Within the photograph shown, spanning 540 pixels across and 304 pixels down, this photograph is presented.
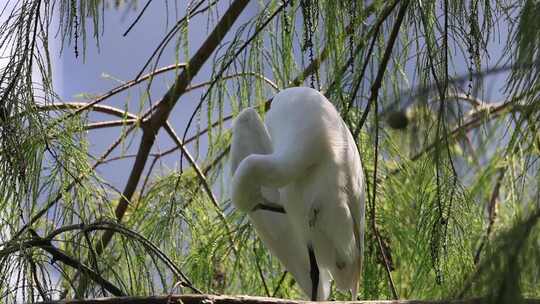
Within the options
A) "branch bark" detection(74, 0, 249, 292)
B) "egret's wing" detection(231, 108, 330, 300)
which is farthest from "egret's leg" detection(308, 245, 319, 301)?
"branch bark" detection(74, 0, 249, 292)

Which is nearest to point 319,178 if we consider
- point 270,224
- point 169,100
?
point 270,224

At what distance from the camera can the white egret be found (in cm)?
179

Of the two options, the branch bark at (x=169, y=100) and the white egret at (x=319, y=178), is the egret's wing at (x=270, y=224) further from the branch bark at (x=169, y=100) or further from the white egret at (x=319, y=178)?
the branch bark at (x=169, y=100)

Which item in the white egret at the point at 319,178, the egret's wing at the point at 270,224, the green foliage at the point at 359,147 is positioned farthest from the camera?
the egret's wing at the point at 270,224

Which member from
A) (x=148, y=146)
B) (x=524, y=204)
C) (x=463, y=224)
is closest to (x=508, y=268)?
(x=524, y=204)

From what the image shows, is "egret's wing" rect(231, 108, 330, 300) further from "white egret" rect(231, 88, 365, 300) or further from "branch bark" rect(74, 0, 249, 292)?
"branch bark" rect(74, 0, 249, 292)

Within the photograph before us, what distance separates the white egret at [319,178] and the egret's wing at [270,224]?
20 millimetres

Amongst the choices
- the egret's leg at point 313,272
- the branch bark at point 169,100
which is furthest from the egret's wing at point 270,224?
the branch bark at point 169,100

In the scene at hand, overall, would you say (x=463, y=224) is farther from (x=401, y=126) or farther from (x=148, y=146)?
(x=401, y=126)

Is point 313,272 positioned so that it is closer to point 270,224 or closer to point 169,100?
point 270,224

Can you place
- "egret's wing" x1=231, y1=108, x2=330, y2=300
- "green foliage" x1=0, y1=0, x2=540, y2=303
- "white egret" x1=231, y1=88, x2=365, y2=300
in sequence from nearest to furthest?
"green foliage" x1=0, y1=0, x2=540, y2=303
"white egret" x1=231, y1=88, x2=365, y2=300
"egret's wing" x1=231, y1=108, x2=330, y2=300

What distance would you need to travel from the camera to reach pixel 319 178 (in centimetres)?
187

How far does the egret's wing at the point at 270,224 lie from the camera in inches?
76.9

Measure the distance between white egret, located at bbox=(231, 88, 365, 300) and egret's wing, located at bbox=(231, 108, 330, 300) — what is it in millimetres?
20
